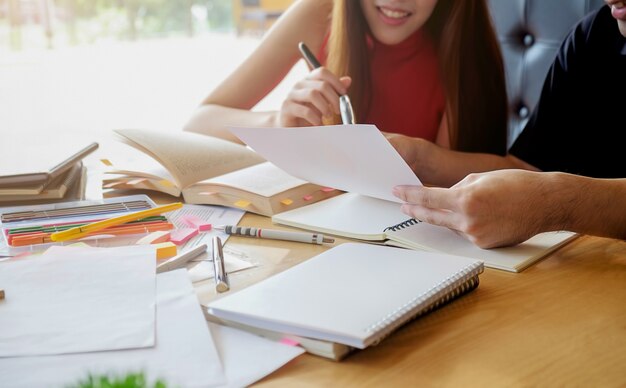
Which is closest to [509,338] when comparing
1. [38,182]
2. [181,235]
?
[181,235]

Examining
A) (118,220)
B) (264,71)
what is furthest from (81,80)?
(118,220)

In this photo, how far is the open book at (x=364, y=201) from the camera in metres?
0.86

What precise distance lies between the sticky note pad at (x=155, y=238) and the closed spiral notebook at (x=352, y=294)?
25 centimetres

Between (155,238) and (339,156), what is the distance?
0.26 metres

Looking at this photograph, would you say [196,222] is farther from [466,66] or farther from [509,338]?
[466,66]

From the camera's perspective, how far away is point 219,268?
2.65 feet

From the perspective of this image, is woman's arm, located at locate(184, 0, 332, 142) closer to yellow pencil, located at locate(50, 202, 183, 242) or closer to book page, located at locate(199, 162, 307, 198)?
book page, located at locate(199, 162, 307, 198)

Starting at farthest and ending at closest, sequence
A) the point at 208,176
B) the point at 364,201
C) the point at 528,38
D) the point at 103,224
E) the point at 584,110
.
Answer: the point at 528,38 → the point at 584,110 → the point at 208,176 → the point at 364,201 → the point at 103,224

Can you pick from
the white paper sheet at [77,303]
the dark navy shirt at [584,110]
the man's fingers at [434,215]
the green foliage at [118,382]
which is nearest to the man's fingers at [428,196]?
the man's fingers at [434,215]

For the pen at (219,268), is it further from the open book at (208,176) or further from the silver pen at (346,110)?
the silver pen at (346,110)

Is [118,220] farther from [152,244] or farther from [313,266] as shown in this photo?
[313,266]

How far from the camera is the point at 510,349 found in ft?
2.07

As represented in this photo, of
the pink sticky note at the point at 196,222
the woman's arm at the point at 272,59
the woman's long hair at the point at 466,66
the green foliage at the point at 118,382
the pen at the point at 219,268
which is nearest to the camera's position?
the green foliage at the point at 118,382

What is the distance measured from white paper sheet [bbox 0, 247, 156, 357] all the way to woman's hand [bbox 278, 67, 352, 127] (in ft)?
1.69
